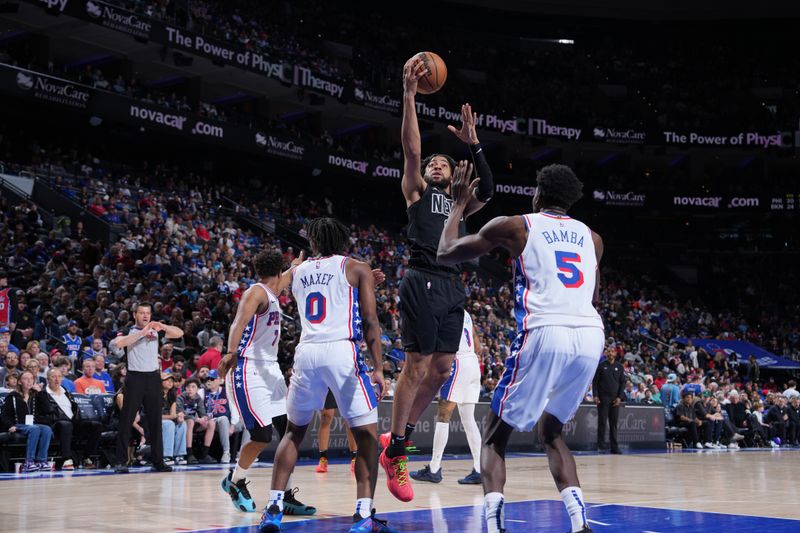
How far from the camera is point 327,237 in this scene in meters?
6.17

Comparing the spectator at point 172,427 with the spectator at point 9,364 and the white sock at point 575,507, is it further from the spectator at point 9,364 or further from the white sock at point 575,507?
the white sock at point 575,507

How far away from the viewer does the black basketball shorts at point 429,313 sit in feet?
22.8

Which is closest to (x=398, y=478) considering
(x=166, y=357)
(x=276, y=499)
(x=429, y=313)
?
(x=276, y=499)

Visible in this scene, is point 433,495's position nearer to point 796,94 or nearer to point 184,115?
point 184,115

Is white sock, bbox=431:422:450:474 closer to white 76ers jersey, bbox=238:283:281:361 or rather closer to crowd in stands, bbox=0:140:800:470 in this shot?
white 76ers jersey, bbox=238:283:281:361

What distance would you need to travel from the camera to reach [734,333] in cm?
3594

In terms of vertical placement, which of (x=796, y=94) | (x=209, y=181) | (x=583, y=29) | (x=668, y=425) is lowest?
(x=668, y=425)

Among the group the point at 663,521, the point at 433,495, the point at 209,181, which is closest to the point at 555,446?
the point at 663,521

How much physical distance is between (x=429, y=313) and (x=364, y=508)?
1.78 m

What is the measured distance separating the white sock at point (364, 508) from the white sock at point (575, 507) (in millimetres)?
1402

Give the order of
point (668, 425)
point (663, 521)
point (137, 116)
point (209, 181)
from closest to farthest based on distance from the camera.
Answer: point (663, 521)
point (668, 425)
point (137, 116)
point (209, 181)

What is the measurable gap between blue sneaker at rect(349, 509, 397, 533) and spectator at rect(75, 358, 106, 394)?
312 inches

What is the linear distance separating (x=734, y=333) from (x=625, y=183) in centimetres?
799

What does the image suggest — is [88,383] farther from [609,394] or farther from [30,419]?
[609,394]
